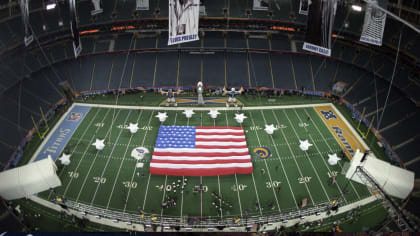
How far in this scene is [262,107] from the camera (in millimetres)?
28703

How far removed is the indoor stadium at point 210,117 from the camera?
1789 centimetres

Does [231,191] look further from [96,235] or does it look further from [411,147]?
[411,147]

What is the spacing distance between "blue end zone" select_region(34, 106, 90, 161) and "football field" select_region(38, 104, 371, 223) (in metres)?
0.60

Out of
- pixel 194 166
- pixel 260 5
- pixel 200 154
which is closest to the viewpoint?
pixel 194 166

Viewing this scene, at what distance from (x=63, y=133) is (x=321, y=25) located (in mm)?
21098

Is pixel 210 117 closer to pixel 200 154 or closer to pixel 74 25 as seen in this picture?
pixel 200 154

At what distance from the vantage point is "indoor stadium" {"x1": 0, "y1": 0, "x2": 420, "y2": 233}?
1789cm

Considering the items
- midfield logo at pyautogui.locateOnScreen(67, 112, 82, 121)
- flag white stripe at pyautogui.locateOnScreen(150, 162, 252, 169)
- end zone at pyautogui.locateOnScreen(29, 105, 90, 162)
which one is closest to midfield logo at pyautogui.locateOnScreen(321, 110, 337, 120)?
flag white stripe at pyautogui.locateOnScreen(150, 162, 252, 169)

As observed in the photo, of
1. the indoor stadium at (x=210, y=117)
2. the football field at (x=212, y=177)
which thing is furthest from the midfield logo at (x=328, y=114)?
the football field at (x=212, y=177)

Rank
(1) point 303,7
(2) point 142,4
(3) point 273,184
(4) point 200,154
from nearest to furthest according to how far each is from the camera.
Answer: (3) point 273,184 → (4) point 200,154 → (1) point 303,7 → (2) point 142,4

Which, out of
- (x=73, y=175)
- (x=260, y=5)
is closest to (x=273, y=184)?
(x=73, y=175)

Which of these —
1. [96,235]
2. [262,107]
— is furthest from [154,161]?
[262,107]

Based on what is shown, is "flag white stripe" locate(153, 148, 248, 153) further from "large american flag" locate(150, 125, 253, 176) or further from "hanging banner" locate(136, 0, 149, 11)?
"hanging banner" locate(136, 0, 149, 11)

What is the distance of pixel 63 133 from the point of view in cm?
2481
